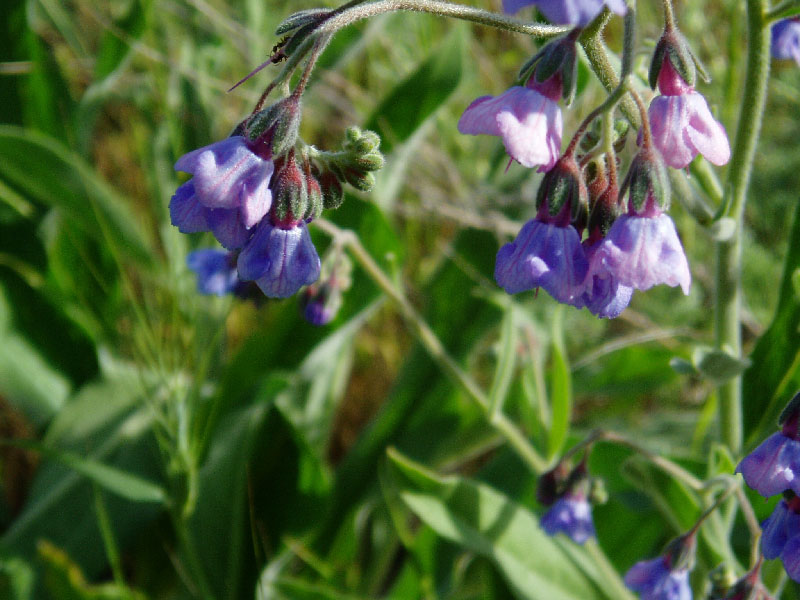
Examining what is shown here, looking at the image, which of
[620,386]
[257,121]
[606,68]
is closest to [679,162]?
[606,68]

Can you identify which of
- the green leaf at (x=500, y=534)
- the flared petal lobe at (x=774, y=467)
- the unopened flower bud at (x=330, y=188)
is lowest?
the green leaf at (x=500, y=534)

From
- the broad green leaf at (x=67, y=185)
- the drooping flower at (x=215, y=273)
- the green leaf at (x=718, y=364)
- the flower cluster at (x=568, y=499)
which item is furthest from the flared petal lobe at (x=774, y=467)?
the broad green leaf at (x=67, y=185)

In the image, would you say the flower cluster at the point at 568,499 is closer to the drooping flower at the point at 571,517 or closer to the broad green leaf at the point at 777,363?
the drooping flower at the point at 571,517

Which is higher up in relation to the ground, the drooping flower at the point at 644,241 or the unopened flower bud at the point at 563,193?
the unopened flower bud at the point at 563,193

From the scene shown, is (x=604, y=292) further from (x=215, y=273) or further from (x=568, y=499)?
(x=215, y=273)

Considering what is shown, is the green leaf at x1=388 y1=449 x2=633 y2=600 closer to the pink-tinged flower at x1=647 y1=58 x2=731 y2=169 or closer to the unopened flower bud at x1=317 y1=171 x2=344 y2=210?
the unopened flower bud at x1=317 y1=171 x2=344 y2=210
